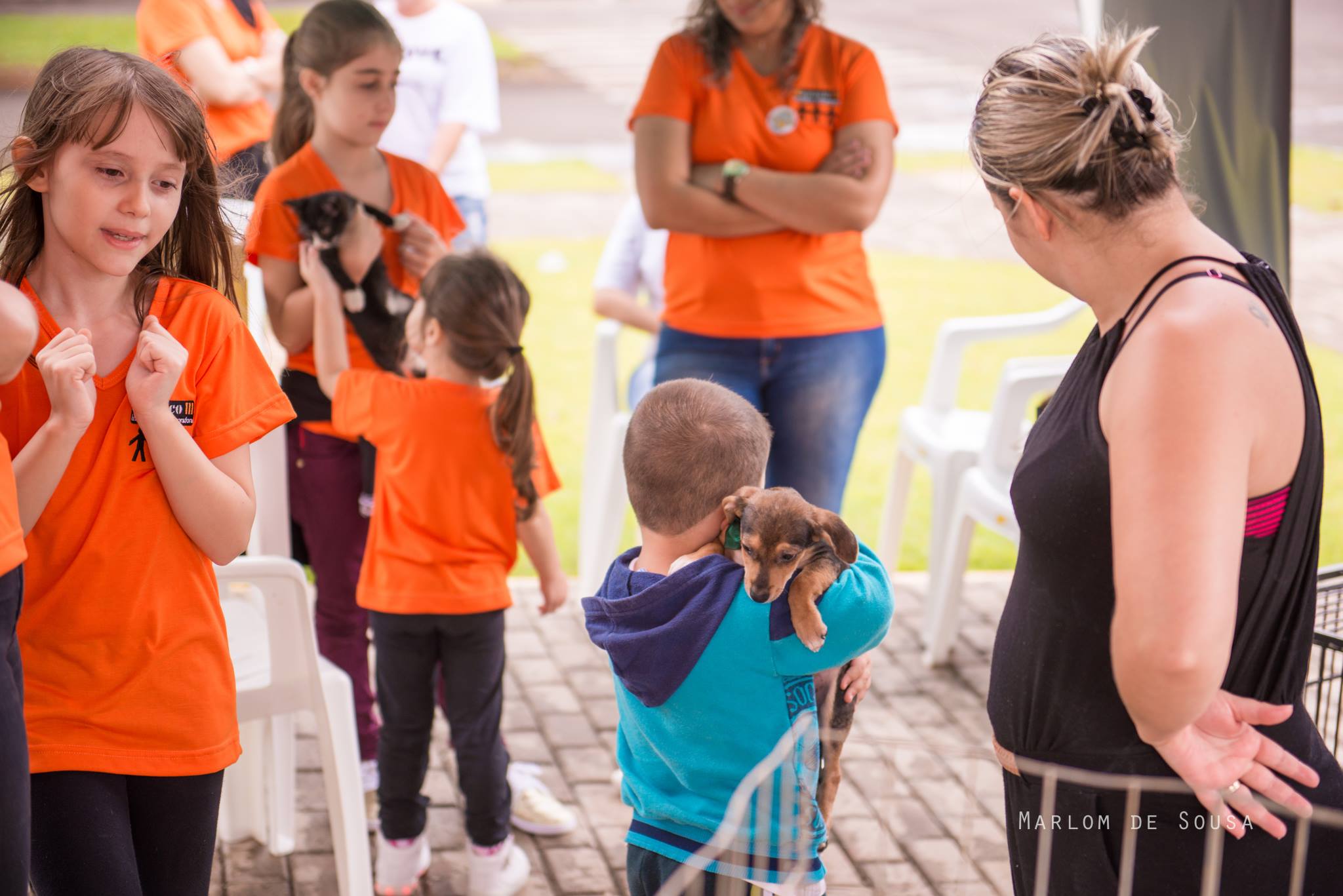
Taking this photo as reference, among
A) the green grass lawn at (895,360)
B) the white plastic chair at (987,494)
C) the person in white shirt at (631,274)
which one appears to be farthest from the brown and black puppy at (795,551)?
the green grass lawn at (895,360)

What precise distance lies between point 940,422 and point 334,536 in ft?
8.61

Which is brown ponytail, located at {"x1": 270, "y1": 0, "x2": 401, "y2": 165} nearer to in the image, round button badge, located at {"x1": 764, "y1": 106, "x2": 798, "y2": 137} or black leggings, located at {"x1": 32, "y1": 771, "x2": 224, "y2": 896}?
round button badge, located at {"x1": 764, "y1": 106, "x2": 798, "y2": 137}

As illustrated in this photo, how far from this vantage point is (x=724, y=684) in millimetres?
2021

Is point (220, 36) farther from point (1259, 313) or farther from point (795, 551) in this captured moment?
point (1259, 313)

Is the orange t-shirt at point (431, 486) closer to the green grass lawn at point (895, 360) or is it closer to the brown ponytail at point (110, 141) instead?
the brown ponytail at point (110, 141)

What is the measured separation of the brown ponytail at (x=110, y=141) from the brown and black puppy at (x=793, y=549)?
1020mm

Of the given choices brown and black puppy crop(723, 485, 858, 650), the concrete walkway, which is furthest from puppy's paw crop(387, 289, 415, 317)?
brown and black puppy crop(723, 485, 858, 650)

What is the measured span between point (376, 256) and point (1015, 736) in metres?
2.24

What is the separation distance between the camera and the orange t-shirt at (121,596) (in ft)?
6.30

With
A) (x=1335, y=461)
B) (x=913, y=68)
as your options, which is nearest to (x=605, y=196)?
(x=913, y=68)

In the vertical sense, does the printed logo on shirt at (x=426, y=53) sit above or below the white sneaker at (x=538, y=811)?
above

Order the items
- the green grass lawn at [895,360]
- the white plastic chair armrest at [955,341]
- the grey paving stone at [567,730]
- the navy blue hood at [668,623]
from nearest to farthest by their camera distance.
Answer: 1. the navy blue hood at [668,623]
2. the grey paving stone at [567,730]
3. the white plastic chair armrest at [955,341]
4. the green grass lawn at [895,360]

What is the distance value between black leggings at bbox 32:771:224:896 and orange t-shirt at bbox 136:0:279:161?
299 cm

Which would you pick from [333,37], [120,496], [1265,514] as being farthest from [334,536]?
[1265,514]
